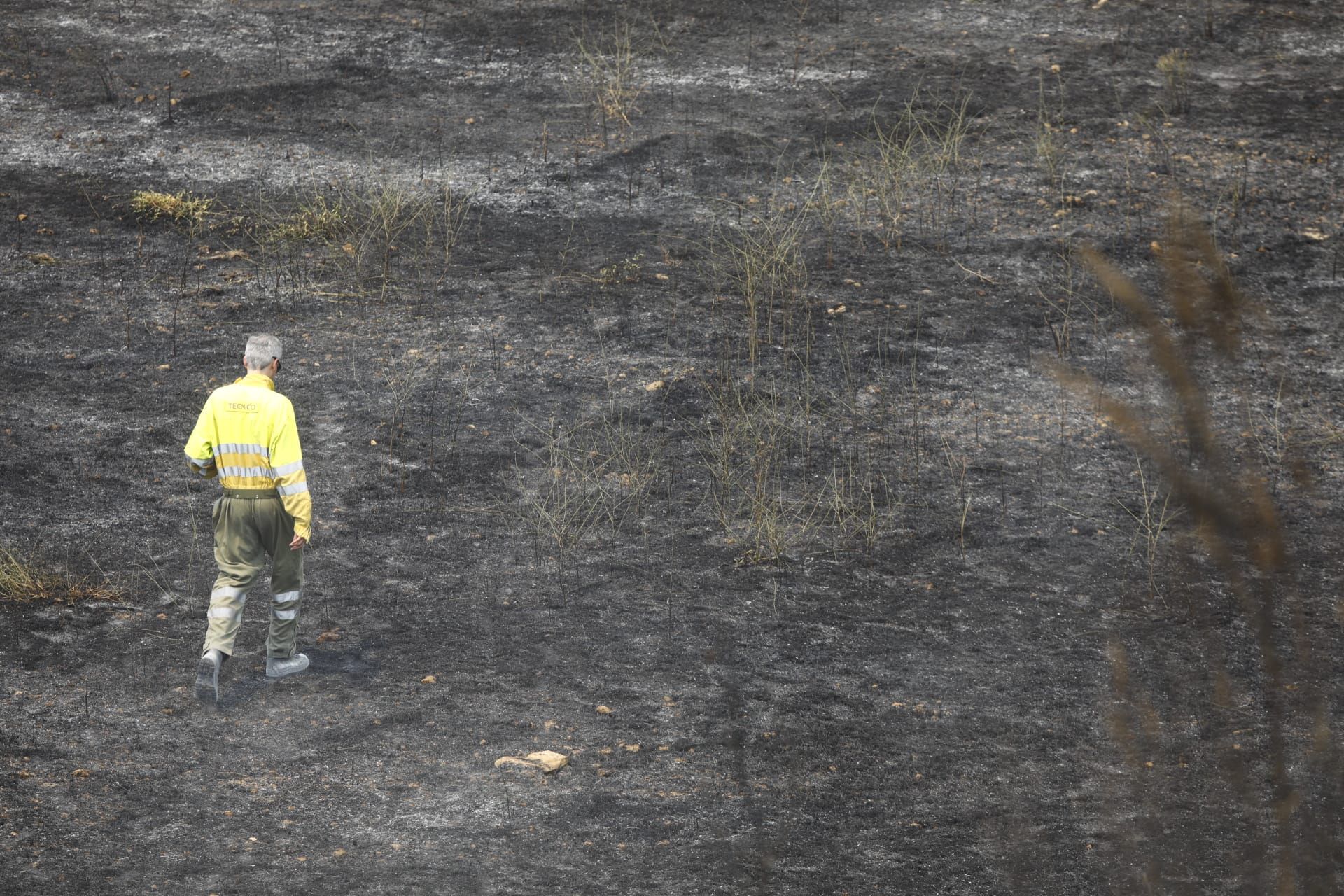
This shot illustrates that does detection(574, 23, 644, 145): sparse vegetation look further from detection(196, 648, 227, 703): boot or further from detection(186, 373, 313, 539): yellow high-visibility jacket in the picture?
detection(196, 648, 227, 703): boot

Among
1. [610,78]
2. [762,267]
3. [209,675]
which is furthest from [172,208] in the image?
[209,675]

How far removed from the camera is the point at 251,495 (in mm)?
6543

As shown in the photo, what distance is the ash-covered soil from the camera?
19.4ft

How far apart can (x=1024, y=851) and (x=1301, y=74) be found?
35.0 feet

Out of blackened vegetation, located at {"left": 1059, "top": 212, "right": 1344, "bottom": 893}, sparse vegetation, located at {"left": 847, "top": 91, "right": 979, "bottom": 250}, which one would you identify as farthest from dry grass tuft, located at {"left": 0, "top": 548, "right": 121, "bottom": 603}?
sparse vegetation, located at {"left": 847, "top": 91, "right": 979, "bottom": 250}

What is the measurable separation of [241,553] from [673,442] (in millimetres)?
3266

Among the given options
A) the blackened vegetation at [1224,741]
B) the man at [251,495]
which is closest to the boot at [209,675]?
the man at [251,495]

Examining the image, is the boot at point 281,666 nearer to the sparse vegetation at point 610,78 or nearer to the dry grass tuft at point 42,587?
the dry grass tuft at point 42,587

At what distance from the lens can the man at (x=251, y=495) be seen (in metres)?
6.41

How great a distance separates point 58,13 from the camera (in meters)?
15.7

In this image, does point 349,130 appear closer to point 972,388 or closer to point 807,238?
point 807,238

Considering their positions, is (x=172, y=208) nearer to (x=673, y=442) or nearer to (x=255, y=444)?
(x=673, y=442)

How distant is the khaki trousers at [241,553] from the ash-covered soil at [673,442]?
378mm

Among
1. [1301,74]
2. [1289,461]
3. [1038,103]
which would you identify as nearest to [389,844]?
[1289,461]
